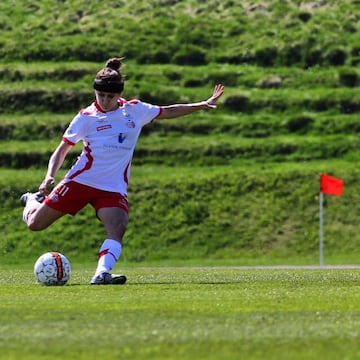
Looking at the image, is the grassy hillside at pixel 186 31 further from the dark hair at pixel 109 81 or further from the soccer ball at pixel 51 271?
the soccer ball at pixel 51 271

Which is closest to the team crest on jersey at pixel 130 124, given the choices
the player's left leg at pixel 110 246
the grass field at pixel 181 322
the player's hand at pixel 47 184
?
the player's left leg at pixel 110 246

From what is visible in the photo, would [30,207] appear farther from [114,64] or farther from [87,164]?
[114,64]

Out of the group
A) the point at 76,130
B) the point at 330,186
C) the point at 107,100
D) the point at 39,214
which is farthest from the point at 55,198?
the point at 330,186

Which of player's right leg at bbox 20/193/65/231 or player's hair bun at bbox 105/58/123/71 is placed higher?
player's hair bun at bbox 105/58/123/71

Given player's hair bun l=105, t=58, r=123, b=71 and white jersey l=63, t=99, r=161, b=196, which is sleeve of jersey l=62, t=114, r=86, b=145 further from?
player's hair bun l=105, t=58, r=123, b=71

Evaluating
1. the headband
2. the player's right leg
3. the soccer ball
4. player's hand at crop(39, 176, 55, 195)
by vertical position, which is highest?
the headband

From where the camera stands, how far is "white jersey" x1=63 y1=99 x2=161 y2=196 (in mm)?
14633

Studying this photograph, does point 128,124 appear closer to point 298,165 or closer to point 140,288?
point 140,288

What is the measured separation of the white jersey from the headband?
43cm

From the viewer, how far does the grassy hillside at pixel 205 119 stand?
123 ft

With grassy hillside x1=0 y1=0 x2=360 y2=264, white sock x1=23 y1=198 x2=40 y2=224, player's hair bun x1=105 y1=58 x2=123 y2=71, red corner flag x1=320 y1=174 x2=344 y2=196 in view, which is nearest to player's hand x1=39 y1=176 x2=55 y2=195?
white sock x1=23 y1=198 x2=40 y2=224

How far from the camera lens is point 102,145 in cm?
1464

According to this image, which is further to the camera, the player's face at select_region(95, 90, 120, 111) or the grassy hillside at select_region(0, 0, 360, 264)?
the grassy hillside at select_region(0, 0, 360, 264)

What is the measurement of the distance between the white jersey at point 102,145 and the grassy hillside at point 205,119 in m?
20.0
